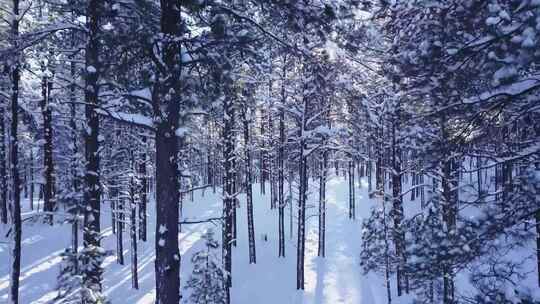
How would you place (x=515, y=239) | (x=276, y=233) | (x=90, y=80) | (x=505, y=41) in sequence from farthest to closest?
(x=276, y=233) → (x=90, y=80) → (x=515, y=239) → (x=505, y=41)

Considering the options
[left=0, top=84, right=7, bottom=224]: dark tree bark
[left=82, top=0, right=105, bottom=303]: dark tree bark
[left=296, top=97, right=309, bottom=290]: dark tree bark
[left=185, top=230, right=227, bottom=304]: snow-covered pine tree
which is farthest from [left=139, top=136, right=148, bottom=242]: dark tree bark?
[left=82, top=0, right=105, bottom=303]: dark tree bark

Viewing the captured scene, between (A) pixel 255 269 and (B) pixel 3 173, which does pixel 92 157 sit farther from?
(B) pixel 3 173

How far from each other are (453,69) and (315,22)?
7.46 feet

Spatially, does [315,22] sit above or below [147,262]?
above

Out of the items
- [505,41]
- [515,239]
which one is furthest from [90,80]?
[515,239]

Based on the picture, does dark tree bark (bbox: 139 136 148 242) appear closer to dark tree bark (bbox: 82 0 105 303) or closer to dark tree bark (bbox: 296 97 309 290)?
dark tree bark (bbox: 296 97 309 290)

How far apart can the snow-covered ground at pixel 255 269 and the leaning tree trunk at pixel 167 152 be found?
15.8 m

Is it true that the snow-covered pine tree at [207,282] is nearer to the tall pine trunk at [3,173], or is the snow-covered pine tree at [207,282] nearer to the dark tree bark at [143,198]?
the dark tree bark at [143,198]

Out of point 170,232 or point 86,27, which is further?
point 86,27

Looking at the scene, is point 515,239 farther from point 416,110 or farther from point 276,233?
point 276,233

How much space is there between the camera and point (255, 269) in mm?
26875

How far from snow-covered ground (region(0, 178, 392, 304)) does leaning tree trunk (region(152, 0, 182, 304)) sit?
15.8 metres

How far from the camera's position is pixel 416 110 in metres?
9.10

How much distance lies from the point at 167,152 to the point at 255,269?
22.0 metres
